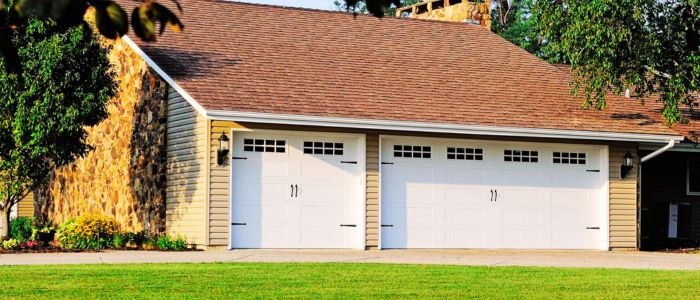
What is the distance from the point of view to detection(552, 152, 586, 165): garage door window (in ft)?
69.4

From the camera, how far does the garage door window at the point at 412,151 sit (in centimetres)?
1981

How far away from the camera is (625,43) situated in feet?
65.9

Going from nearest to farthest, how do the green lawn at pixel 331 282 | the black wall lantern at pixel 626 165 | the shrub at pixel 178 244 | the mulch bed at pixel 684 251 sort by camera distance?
the green lawn at pixel 331 282 → the shrub at pixel 178 244 → the mulch bed at pixel 684 251 → the black wall lantern at pixel 626 165

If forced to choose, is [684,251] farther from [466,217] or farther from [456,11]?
[456,11]

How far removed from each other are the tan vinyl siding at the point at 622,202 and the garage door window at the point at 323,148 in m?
5.48

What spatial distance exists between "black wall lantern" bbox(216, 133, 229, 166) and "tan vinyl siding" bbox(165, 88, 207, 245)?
289 mm

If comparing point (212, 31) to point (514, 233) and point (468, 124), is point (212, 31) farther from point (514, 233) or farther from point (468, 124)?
point (514, 233)

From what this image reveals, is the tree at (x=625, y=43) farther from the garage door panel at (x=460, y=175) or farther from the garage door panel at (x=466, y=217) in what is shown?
the garage door panel at (x=466, y=217)

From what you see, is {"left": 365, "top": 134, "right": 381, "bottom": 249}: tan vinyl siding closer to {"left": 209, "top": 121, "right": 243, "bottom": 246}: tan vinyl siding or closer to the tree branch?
{"left": 209, "top": 121, "right": 243, "bottom": 246}: tan vinyl siding

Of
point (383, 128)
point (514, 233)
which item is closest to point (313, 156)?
point (383, 128)

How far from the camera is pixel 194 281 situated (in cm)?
1197

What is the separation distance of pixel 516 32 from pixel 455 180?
79.3ft

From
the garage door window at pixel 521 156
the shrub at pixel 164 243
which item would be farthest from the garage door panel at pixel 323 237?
the garage door window at pixel 521 156

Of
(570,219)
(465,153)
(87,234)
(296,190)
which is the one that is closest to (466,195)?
(465,153)
